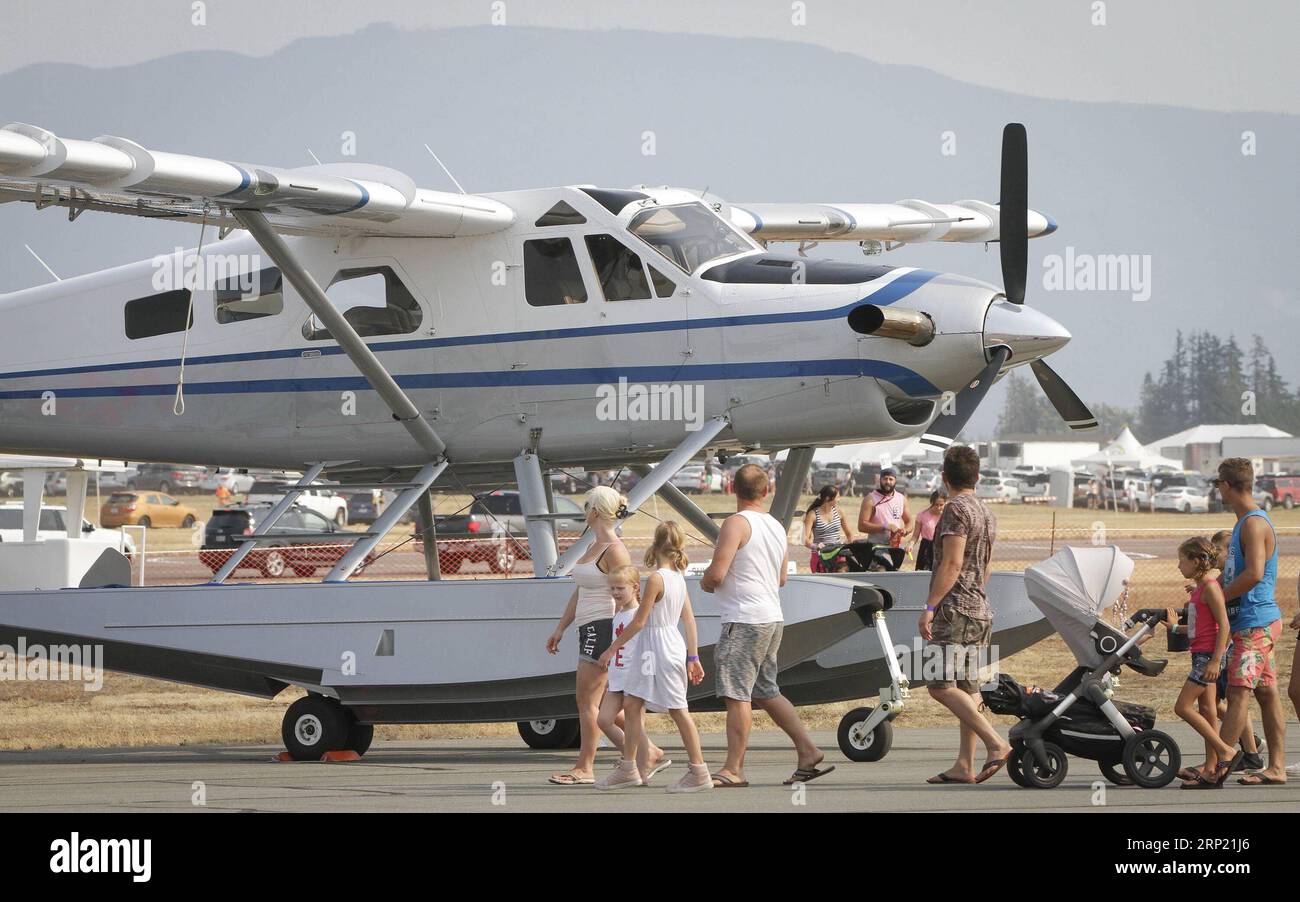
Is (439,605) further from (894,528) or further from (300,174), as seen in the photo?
(894,528)

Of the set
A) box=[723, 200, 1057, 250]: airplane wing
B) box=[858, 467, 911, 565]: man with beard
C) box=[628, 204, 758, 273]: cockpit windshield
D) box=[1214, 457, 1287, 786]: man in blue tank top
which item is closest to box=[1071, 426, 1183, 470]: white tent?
box=[723, 200, 1057, 250]: airplane wing

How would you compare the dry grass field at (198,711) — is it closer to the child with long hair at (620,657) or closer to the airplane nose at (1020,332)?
the airplane nose at (1020,332)

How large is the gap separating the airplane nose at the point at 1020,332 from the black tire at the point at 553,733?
4.27 metres

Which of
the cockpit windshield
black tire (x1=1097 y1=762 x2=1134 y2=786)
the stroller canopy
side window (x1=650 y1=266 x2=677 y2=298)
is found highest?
the cockpit windshield

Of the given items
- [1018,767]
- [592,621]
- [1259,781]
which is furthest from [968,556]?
[592,621]

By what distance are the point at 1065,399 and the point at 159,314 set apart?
7246 mm

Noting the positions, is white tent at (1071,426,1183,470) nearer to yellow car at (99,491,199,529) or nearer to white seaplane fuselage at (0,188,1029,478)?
yellow car at (99,491,199,529)

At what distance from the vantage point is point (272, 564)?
2005 centimetres

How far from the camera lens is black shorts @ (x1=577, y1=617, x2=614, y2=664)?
9203 mm

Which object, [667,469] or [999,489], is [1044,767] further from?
[999,489]

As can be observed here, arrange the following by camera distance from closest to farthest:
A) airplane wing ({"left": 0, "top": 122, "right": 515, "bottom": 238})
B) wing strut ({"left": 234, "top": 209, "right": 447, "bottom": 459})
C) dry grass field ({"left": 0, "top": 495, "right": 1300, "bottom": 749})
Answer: airplane wing ({"left": 0, "top": 122, "right": 515, "bottom": 238}) → wing strut ({"left": 234, "top": 209, "right": 447, "bottom": 459}) → dry grass field ({"left": 0, "top": 495, "right": 1300, "bottom": 749})

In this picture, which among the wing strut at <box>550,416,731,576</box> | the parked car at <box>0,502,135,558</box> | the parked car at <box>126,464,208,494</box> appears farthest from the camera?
the parked car at <box>126,464,208,494</box>

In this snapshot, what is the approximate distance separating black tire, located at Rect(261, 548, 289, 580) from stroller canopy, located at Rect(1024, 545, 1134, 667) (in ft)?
39.7
